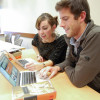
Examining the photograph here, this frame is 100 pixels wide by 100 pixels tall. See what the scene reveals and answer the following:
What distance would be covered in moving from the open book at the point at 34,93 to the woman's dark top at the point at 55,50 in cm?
66

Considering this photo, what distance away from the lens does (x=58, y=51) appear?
1.47m

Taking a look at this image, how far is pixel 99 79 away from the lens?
0.98 m

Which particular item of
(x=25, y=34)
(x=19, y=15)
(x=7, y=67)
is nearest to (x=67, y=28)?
(x=7, y=67)

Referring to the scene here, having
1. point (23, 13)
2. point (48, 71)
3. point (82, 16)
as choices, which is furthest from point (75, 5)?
point (23, 13)

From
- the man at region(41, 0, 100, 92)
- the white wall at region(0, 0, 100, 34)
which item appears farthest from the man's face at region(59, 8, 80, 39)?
the white wall at region(0, 0, 100, 34)

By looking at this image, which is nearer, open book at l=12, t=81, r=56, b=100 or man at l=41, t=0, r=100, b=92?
open book at l=12, t=81, r=56, b=100

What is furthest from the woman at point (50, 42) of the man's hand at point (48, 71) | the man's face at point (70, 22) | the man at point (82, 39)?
the man's face at point (70, 22)

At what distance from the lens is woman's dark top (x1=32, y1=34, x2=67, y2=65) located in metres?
1.45

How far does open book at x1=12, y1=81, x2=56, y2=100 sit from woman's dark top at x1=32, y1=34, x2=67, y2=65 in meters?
0.66

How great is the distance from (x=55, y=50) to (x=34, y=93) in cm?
82

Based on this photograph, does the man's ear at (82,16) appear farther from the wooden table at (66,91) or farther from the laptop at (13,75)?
the laptop at (13,75)

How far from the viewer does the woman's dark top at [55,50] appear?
1.45 metres

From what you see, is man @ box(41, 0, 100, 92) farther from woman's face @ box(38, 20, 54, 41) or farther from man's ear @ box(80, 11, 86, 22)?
woman's face @ box(38, 20, 54, 41)

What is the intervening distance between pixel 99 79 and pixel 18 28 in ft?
12.6
